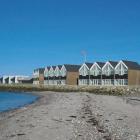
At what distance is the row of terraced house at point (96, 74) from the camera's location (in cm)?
8350

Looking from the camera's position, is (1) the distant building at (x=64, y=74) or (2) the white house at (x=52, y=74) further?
(2) the white house at (x=52, y=74)

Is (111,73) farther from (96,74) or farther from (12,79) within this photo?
(12,79)

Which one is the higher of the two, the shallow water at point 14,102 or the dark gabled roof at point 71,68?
the dark gabled roof at point 71,68

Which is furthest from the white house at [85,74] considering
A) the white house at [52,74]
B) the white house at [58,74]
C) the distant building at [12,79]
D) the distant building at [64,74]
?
the distant building at [12,79]

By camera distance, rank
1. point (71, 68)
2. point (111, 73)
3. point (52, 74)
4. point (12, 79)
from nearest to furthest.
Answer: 1. point (111, 73)
2. point (71, 68)
3. point (52, 74)
4. point (12, 79)

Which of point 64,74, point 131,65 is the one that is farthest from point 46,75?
point 131,65

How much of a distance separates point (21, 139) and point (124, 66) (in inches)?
2733

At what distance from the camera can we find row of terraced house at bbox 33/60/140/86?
83.5 meters

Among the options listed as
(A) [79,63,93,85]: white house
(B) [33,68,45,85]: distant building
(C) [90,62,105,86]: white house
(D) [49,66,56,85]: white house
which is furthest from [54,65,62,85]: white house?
(C) [90,62,105,86]: white house

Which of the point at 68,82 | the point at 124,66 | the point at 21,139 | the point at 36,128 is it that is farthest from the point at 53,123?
the point at 68,82

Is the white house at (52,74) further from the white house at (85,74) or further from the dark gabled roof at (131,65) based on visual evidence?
the dark gabled roof at (131,65)

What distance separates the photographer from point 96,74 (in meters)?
91.6

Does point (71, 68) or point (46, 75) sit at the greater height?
point (71, 68)

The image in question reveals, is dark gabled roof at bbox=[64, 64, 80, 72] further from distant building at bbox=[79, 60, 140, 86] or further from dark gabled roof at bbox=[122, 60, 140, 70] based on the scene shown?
dark gabled roof at bbox=[122, 60, 140, 70]
